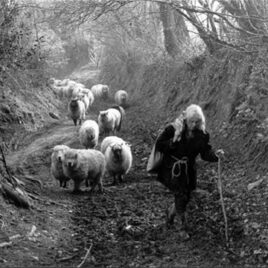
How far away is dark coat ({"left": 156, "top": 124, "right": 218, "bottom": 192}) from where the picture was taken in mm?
7379

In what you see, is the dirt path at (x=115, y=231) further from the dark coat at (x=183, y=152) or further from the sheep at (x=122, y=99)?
the sheep at (x=122, y=99)

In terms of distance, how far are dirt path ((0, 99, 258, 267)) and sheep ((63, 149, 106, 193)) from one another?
1.01ft

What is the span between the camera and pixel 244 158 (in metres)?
10.4

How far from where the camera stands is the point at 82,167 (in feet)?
37.0

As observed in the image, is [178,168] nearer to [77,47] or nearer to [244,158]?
[244,158]

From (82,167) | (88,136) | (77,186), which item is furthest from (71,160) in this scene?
(88,136)

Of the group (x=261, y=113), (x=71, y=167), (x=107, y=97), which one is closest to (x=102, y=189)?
(x=71, y=167)

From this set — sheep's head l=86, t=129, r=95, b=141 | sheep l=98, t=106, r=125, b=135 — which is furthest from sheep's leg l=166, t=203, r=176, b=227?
sheep l=98, t=106, r=125, b=135

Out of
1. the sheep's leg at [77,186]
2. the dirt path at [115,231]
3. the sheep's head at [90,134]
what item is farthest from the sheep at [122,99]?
the sheep's leg at [77,186]

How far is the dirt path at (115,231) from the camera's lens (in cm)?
673

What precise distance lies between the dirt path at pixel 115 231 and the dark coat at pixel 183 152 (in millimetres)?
801

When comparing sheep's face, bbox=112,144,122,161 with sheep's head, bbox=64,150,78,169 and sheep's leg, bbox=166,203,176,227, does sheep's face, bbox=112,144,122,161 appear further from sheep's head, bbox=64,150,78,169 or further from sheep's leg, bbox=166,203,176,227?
sheep's leg, bbox=166,203,176,227

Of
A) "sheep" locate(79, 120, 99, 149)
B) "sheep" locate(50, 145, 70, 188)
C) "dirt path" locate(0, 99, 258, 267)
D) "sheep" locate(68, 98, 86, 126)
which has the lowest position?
"dirt path" locate(0, 99, 258, 267)

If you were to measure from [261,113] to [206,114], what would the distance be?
13.5ft
